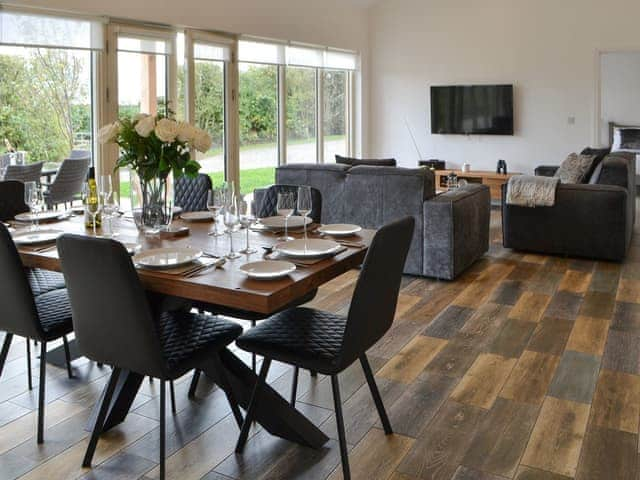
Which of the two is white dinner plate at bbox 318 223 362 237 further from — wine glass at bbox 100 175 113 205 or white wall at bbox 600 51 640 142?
white wall at bbox 600 51 640 142

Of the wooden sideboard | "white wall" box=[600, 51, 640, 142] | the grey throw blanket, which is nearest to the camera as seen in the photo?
the grey throw blanket

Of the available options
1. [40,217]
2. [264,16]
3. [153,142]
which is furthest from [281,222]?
[264,16]

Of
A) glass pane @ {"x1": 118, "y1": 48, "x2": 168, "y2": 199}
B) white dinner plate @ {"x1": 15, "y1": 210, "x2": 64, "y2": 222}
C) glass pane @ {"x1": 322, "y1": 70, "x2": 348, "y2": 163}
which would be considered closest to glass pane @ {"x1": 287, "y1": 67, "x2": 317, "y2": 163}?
glass pane @ {"x1": 322, "y1": 70, "x2": 348, "y2": 163}

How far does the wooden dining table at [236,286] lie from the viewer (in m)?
2.09

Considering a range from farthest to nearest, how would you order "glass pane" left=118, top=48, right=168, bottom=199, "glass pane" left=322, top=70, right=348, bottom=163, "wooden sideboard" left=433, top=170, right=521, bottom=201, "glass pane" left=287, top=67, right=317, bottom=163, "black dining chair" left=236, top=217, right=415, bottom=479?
1. "glass pane" left=322, top=70, right=348, bottom=163
2. "wooden sideboard" left=433, top=170, right=521, bottom=201
3. "glass pane" left=287, top=67, right=317, bottom=163
4. "glass pane" left=118, top=48, right=168, bottom=199
5. "black dining chair" left=236, top=217, right=415, bottom=479

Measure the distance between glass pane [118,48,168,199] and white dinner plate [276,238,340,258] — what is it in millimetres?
3642

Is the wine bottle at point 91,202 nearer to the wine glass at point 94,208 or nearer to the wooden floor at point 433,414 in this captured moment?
the wine glass at point 94,208

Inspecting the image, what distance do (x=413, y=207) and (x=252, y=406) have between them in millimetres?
2788

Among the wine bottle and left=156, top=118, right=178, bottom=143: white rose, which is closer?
left=156, top=118, right=178, bottom=143: white rose

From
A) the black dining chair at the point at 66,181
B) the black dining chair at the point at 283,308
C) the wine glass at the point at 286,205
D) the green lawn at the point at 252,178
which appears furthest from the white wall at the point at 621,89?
the wine glass at the point at 286,205

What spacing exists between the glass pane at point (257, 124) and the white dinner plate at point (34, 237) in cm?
477

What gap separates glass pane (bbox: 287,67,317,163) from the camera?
8.41m

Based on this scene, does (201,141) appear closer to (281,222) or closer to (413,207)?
(281,222)

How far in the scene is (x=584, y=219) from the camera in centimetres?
553
